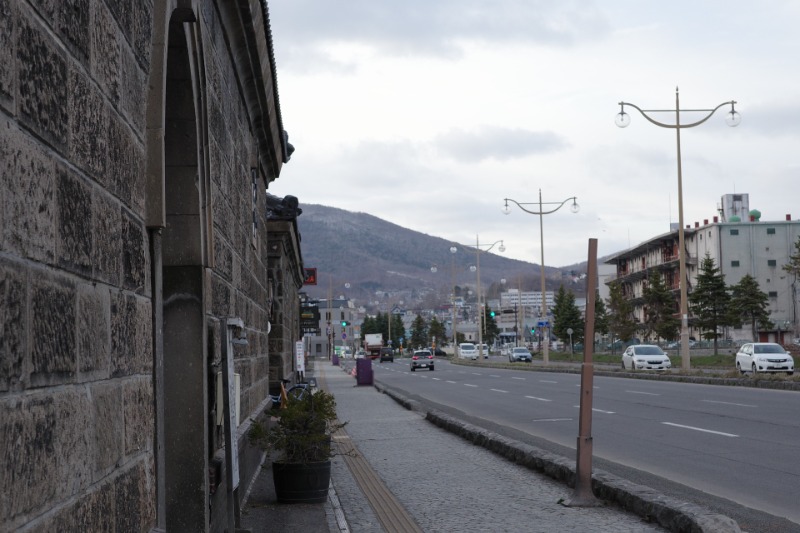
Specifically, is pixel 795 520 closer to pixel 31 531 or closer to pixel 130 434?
pixel 130 434

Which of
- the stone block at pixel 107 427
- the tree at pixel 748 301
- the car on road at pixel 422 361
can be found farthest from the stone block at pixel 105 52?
the tree at pixel 748 301

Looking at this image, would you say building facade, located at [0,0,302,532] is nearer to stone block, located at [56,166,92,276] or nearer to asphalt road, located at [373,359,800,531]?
stone block, located at [56,166,92,276]

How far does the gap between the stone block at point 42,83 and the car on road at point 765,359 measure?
3826 cm

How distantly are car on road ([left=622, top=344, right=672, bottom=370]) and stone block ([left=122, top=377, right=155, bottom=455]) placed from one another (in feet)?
148

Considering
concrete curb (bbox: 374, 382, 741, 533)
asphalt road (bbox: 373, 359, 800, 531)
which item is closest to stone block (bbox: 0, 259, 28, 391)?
concrete curb (bbox: 374, 382, 741, 533)

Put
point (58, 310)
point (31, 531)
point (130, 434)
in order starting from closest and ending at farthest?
point (31, 531)
point (58, 310)
point (130, 434)

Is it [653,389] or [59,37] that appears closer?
[59,37]

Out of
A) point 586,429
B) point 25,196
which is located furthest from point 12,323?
point 586,429

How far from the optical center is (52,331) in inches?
95.3

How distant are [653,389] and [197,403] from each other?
2747cm

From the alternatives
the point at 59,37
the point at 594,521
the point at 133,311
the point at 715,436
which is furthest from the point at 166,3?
the point at 715,436

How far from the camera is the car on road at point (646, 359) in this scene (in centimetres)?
4688

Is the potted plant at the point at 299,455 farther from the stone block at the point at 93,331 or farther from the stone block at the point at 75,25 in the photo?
the stone block at the point at 75,25

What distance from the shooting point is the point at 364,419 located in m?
22.3
